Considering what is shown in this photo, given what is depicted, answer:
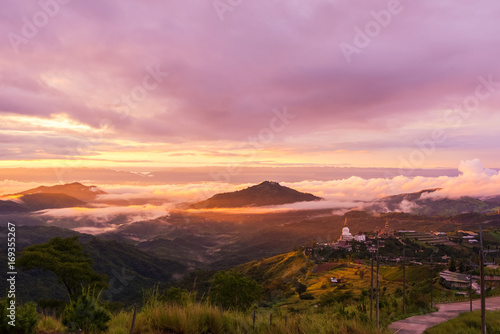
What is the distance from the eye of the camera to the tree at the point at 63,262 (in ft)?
103

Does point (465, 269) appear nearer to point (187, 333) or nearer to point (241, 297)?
point (241, 297)

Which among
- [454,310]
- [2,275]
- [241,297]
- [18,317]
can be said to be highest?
[18,317]

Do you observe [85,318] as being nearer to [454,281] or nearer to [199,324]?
[199,324]

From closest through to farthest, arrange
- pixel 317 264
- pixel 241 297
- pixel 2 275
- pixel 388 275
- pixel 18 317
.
Result: pixel 18 317
pixel 241 297
pixel 388 275
pixel 317 264
pixel 2 275

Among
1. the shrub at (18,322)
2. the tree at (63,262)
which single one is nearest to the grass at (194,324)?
the shrub at (18,322)

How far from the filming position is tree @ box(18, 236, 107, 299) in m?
31.3

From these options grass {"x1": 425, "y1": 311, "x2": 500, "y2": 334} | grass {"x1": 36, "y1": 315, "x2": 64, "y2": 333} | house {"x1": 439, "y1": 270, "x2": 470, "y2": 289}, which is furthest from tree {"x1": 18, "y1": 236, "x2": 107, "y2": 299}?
house {"x1": 439, "y1": 270, "x2": 470, "y2": 289}

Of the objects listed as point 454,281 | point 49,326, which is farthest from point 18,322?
point 454,281

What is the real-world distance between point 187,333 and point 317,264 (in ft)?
450

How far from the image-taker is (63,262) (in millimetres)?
32719

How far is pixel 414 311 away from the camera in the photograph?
3303cm

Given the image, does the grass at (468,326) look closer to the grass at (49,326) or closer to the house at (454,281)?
the grass at (49,326)

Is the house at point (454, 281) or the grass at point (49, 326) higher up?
the grass at point (49, 326)

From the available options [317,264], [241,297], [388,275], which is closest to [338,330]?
[241,297]
